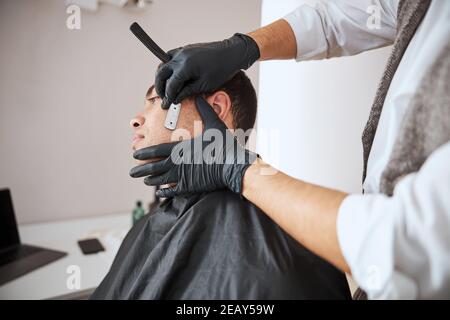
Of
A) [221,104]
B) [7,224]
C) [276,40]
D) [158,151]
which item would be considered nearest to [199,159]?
[158,151]

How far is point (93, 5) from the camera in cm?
174

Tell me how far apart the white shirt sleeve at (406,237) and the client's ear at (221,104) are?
60cm

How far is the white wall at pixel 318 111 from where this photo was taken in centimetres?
123

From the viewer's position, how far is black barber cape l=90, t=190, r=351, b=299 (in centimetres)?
65

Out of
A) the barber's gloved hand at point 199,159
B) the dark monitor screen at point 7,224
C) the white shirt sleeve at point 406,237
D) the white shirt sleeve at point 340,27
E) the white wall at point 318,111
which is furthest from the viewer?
the dark monitor screen at point 7,224

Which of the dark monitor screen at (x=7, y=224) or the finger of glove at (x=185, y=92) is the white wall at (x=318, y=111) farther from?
the dark monitor screen at (x=7, y=224)

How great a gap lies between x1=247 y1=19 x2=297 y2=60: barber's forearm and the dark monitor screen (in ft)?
5.07

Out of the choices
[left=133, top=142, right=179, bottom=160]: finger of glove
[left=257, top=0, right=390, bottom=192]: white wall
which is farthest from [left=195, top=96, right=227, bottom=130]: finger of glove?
[left=257, top=0, right=390, bottom=192]: white wall

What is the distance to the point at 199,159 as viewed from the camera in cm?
85

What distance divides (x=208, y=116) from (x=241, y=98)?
23 cm

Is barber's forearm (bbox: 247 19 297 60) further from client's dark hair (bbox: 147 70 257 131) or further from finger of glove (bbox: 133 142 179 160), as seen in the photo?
finger of glove (bbox: 133 142 179 160)

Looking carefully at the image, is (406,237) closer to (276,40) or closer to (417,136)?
(417,136)

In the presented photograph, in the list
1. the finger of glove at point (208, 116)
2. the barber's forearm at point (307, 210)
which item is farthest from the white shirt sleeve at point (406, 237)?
the finger of glove at point (208, 116)
